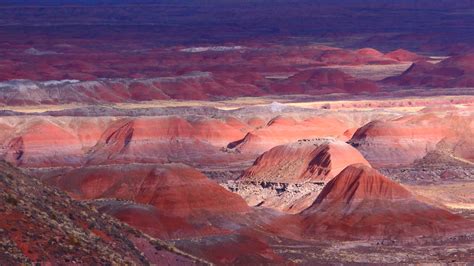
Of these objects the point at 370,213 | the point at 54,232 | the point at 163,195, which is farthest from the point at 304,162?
the point at 54,232

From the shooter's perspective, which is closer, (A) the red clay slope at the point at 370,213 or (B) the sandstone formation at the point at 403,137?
(A) the red clay slope at the point at 370,213

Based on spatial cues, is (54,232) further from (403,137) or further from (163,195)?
(403,137)

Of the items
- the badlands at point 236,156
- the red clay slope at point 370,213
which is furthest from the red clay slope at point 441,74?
the red clay slope at point 370,213

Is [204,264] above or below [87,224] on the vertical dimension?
below

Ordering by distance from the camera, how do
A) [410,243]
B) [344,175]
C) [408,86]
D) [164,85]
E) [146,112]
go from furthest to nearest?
[408,86]
[164,85]
[146,112]
[344,175]
[410,243]

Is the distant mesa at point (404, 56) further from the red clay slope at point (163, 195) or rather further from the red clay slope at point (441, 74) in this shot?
the red clay slope at point (163, 195)

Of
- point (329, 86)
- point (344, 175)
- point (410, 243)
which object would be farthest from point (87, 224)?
point (329, 86)

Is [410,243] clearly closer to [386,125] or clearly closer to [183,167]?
[183,167]
